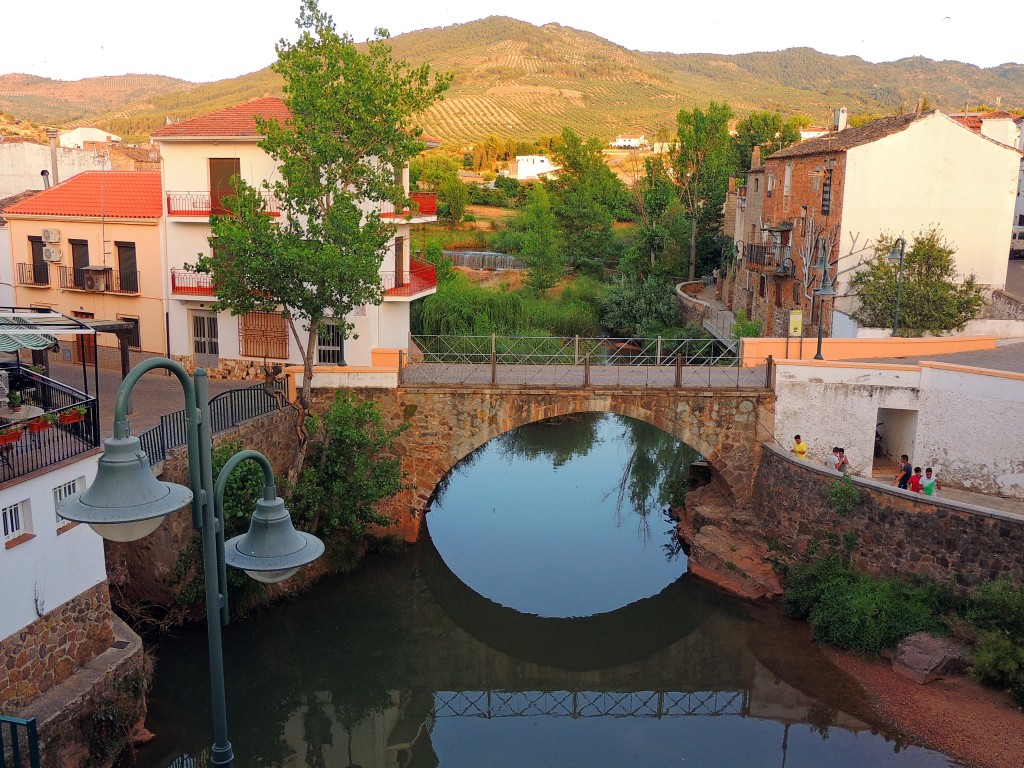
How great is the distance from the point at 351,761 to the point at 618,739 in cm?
451

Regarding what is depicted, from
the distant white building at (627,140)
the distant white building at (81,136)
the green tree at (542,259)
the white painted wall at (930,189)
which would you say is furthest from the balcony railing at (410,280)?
the distant white building at (627,140)

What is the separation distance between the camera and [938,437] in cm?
1991

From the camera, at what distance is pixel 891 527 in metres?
18.1

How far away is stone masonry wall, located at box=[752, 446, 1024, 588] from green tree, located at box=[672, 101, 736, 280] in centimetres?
3054

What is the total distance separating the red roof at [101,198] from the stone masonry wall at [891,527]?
1765 cm

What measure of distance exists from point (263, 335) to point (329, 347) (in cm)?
173

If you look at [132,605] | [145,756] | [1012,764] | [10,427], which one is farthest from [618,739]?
[10,427]

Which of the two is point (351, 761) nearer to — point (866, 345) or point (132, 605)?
point (132, 605)

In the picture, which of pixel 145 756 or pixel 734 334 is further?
pixel 734 334

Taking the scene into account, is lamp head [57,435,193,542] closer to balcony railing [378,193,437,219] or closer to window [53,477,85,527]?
window [53,477,85,527]

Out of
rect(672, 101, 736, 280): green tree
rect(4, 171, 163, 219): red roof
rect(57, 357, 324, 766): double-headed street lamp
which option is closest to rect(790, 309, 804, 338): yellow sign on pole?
rect(4, 171, 163, 219): red roof

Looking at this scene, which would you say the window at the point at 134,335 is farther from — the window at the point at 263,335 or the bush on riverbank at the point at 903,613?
the bush on riverbank at the point at 903,613

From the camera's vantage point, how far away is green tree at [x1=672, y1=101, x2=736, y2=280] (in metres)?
49.6

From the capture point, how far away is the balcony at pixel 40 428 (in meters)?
11.7
